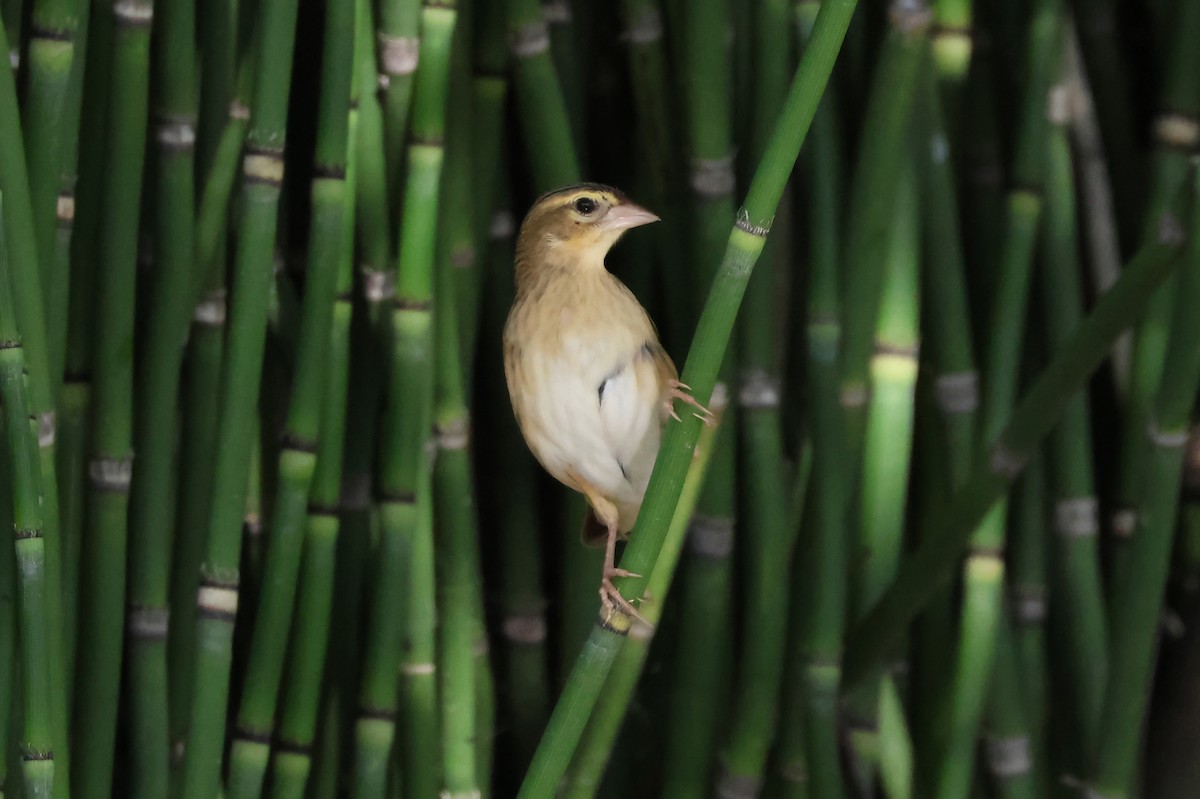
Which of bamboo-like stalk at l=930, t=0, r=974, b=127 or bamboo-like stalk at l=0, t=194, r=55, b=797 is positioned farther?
bamboo-like stalk at l=930, t=0, r=974, b=127

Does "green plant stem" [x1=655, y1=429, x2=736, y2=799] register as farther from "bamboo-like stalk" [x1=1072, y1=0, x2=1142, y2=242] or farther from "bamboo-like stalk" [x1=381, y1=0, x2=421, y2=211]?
"bamboo-like stalk" [x1=1072, y1=0, x2=1142, y2=242]

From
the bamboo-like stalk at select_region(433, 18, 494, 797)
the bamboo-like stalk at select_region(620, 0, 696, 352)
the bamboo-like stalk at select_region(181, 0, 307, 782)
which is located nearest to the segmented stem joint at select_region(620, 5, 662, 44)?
the bamboo-like stalk at select_region(620, 0, 696, 352)

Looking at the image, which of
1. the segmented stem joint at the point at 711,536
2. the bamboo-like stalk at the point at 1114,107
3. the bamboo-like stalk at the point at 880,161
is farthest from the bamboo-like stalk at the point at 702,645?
the bamboo-like stalk at the point at 1114,107

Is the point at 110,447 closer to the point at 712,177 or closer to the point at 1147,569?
the point at 712,177

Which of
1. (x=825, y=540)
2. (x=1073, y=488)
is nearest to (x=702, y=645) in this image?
(x=825, y=540)

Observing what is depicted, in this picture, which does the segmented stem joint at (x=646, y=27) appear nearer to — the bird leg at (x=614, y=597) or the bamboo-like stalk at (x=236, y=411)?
the bamboo-like stalk at (x=236, y=411)

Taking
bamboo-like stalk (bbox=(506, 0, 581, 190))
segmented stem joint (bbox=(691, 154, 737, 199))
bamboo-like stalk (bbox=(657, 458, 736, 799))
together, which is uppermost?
bamboo-like stalk (bbox=(506, 0, 581, 190))
